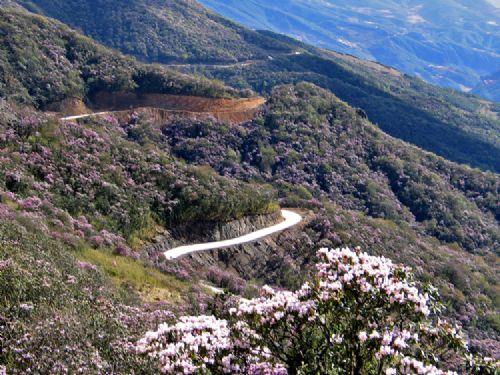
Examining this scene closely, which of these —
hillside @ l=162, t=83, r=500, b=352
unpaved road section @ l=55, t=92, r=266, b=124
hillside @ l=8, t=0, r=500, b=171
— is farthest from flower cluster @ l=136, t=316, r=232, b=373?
hillside @ l=8, t=0, r=500, b=171

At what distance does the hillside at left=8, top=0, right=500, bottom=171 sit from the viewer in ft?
314

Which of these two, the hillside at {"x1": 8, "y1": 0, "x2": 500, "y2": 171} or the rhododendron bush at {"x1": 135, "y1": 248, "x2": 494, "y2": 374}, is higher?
the rhododendron bush at {"x1": 135, "y1": 248, "x2": 494, "y2": 374}

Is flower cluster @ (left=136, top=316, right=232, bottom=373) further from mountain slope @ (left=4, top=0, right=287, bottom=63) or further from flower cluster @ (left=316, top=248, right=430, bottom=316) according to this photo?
mountain slope @ (left=4, top=0, right=287, bottom=63)

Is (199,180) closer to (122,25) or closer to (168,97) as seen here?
(168,97)

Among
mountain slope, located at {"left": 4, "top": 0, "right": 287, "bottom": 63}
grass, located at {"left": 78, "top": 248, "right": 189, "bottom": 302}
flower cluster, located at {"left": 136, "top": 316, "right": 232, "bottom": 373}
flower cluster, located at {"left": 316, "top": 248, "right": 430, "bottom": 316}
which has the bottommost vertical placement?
mountain slope, located at {"left": 4, "top": 0, "right": 287, "bottom": 63}

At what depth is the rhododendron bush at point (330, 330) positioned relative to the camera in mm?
7746

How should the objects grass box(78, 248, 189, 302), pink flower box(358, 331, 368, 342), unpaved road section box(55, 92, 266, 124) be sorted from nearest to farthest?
pink flower box(358, 331, 368, 342)
grass box(78, 248, 189, 302)
unpaved road section box(55, 92, 266, 124)

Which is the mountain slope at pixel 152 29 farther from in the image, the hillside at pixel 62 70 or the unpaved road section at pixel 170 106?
the unpaved road section at pixel 170 106

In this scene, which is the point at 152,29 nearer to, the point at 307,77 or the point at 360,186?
the point at 307,77

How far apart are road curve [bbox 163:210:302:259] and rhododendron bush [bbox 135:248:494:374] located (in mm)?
17398

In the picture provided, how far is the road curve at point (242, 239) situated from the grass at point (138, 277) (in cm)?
403

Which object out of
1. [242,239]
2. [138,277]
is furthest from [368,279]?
[242,239]

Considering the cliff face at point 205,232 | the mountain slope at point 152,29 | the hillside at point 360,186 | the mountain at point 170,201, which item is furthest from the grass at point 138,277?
the mountain slope at point 152,29

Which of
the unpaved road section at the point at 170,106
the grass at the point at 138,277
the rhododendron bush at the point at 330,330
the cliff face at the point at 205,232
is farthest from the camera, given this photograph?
the unpaved road section at the point at 170,106
